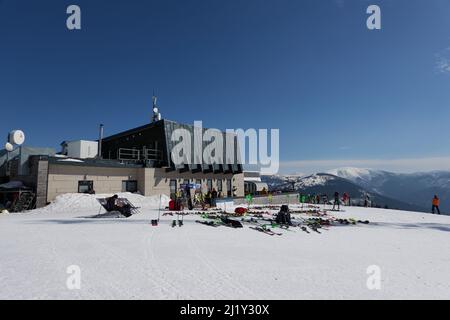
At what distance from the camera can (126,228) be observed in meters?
11.8

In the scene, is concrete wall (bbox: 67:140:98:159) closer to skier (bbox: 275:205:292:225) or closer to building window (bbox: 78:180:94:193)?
building window (bbox: 78:180:94:193)

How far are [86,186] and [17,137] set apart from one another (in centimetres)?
802

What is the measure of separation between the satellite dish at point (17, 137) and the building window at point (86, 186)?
23.9 feet

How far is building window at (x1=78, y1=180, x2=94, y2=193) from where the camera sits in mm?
22044

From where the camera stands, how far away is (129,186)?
82.6 feet

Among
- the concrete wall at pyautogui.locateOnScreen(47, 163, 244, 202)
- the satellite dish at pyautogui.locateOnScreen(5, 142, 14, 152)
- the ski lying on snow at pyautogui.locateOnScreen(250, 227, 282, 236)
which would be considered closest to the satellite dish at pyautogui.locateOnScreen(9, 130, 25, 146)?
the satellite dish at pyautogui.locateOnScreen(5, 142, 14, 152)

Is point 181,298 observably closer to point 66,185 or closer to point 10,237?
point 10,237

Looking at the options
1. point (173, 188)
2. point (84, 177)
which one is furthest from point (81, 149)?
point (173, 188)

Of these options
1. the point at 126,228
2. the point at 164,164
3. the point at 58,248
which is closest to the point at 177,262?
the point at 58,248

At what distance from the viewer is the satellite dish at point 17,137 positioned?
76.2ft

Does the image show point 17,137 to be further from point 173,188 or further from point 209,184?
point 209,184

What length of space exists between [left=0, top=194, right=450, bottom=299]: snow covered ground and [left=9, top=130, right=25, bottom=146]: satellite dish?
1581cm

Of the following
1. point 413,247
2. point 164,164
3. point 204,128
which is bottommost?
point 413,247
